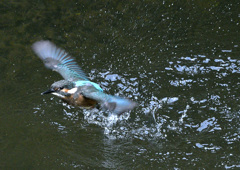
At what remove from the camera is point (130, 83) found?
5.53 m

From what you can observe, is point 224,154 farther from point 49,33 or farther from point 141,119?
point 49,33

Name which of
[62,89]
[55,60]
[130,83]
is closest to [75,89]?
[62,89]

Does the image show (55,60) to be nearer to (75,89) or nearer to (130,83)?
(75,89)

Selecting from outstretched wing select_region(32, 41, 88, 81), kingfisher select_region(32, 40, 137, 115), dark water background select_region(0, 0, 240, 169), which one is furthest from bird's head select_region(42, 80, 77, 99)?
dark water background select_region(0, 0, 240, 169)

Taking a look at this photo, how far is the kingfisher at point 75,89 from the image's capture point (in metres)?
4.03

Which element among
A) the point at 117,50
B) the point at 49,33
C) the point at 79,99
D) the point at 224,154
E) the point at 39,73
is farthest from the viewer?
the point at 49,33

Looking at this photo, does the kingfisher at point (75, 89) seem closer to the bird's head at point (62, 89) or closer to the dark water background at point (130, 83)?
the bird's head at point (62, 89)

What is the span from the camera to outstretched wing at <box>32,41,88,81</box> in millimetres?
4938

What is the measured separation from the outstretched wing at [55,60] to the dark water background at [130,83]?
558 millimetres

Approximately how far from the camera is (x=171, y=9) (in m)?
7.09

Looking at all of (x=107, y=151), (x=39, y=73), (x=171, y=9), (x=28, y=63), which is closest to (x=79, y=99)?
(x=107, y=151)

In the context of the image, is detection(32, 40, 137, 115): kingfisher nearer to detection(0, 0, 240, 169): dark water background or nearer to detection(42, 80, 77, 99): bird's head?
detection(42, 80, 77, 99): bird's head

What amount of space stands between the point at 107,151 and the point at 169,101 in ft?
4.01

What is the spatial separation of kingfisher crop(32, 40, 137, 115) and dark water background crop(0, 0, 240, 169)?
0.55m
